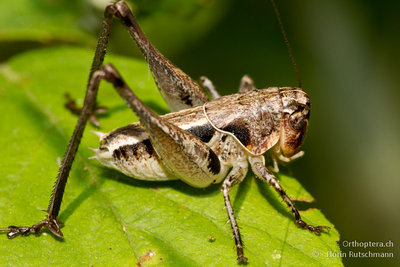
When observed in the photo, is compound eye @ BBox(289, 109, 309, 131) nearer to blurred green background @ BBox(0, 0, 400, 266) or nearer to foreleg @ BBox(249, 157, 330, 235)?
foreleg @ BBox(249, 157, 330, 235)

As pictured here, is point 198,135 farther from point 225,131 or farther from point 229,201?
point 229,201

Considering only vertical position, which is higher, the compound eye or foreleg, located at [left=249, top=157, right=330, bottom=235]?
the compound eye

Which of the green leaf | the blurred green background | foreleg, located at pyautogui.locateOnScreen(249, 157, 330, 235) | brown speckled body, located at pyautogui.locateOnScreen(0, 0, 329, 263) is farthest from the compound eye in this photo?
the blurred green background

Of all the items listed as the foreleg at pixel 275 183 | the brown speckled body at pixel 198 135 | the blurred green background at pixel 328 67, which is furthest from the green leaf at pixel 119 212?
the blurred green background at pixel 328 67

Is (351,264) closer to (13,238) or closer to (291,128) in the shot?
(291,128)

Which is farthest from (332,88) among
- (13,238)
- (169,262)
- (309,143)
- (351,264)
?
(13,238)

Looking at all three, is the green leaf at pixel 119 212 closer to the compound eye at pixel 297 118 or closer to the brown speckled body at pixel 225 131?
the brown speckled body at pixel 225 131

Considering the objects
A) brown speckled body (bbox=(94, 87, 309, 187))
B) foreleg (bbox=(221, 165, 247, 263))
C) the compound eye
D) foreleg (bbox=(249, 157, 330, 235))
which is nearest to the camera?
foreleg (bbox=(221, 165, 247, 263))
